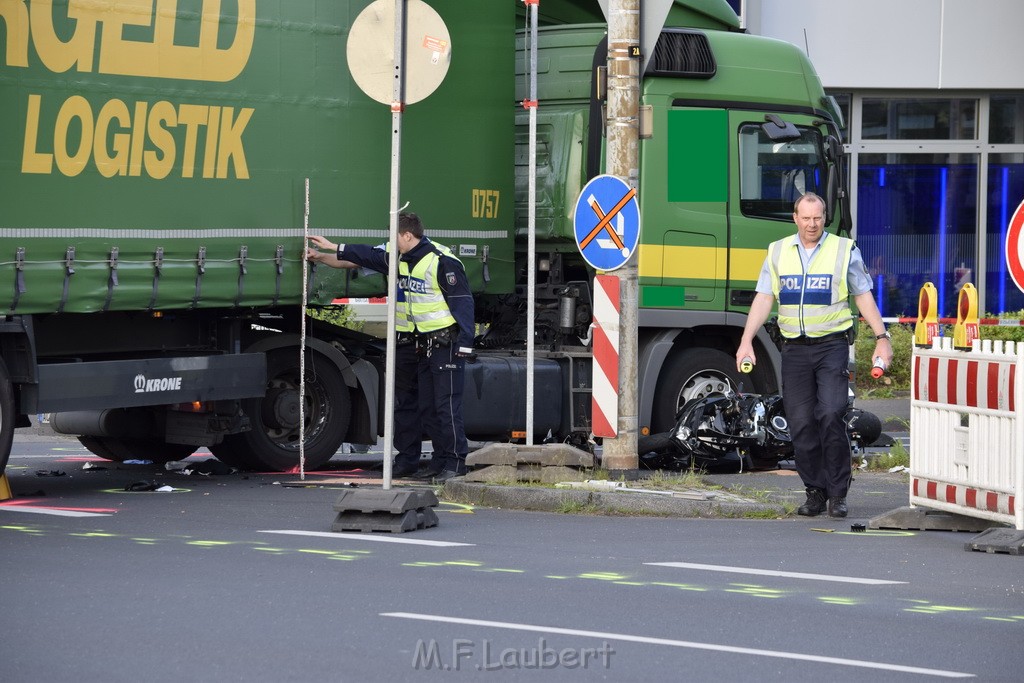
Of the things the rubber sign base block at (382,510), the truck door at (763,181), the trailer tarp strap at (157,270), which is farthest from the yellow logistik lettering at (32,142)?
the truck door at (763,181)

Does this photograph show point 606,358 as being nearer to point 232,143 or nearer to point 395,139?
point 395,139

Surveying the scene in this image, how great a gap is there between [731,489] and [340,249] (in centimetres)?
312

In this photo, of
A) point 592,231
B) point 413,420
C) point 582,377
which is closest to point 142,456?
point 413,420

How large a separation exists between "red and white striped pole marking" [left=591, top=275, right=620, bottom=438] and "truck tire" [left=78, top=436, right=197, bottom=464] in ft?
12.1

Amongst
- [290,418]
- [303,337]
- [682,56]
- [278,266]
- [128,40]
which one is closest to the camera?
[128,40]

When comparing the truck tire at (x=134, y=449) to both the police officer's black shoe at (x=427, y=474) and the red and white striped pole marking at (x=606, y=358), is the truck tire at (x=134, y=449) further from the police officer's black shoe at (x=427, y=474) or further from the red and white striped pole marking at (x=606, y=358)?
the red and white striped pole marking at (x=606, y=358)

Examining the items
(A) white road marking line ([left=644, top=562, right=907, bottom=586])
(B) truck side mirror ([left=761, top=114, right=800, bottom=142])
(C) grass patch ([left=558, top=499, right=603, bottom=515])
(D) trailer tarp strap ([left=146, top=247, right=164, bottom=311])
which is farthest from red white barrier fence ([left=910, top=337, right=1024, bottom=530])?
(D) trailer tarp strap ([left=146, top=247, right=164, bottom=311])

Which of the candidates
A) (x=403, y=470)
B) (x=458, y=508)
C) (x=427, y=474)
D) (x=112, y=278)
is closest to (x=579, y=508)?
(x=458, y=508)

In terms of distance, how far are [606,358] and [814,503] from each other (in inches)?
64.6

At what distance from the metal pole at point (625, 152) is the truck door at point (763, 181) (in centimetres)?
244

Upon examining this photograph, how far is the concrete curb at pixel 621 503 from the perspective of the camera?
9805mm

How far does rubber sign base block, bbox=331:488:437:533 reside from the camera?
894cm

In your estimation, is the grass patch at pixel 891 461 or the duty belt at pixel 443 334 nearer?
the duty belt at pixel 443 334

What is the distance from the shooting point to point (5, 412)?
1011 centimetres
